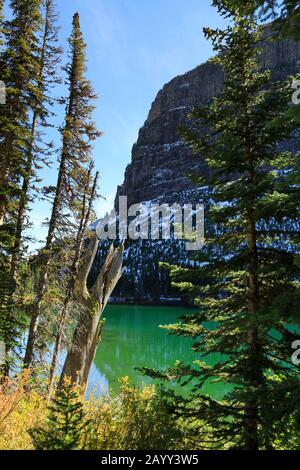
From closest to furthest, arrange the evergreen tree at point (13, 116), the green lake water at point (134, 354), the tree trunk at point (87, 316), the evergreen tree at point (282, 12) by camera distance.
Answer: the evergreen tree at point (282, 12) → the evergreen tree at point (13, 116) → the tree trunk at point (87, 316) → the green lake water at point (134, 354)

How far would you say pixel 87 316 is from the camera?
12578 millimetres

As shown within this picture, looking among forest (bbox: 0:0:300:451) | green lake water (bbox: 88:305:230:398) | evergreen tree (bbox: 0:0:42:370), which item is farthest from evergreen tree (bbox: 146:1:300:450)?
green lake water (bbox: 88:305:230:398)

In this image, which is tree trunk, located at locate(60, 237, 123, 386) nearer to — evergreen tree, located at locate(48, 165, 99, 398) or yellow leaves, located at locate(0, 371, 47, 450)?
evergreen tree, located at locate(48, 165, 99, 398)

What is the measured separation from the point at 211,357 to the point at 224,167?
39.4 metres

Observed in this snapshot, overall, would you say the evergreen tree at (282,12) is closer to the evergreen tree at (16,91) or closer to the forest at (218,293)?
the forest at (218,293)

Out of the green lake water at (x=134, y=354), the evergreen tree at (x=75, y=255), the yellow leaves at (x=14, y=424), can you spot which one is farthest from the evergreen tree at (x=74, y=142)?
the green lake water at (x=134, y=354)

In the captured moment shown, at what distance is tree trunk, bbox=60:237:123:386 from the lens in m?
12.1

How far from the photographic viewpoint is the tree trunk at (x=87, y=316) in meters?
12.1

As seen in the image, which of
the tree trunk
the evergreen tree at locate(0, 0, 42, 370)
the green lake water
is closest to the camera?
the evergreen tree at locate(0, 0, 42, 370)

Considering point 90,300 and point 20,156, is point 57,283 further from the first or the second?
→ point 20,156

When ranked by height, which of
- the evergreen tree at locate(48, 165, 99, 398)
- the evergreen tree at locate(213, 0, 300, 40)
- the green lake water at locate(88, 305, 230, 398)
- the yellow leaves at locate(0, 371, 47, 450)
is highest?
the evergreen tree at locate(213, 0, 300, 40)

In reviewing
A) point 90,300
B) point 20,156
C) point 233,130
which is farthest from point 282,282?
point 20,156

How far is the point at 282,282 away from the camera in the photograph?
607cm

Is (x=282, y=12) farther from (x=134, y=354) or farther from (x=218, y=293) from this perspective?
(x=134, y=354)
